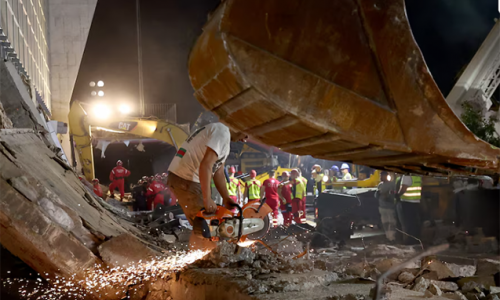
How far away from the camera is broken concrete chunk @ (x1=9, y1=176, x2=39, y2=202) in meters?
3.48

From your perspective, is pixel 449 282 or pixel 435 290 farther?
pixel 449 282

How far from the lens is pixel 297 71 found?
6.22 ft

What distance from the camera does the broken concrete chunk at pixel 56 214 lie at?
359cm

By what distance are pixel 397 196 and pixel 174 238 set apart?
15.2 feet

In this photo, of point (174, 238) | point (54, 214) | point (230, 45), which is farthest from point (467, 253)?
point (230, 45)

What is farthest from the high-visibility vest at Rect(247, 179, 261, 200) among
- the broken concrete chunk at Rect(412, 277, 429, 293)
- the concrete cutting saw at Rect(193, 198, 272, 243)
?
the broken concrete chunk at Rect(412, 277, 429, 293)

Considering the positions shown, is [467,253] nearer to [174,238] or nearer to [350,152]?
[174,238]

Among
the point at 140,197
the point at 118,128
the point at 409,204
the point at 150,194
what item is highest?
the point at 118,128

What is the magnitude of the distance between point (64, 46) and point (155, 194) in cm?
1793

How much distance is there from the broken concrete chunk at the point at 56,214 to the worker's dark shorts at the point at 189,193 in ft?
3.83

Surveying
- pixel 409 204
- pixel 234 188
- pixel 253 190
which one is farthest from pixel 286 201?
pixel 409 204

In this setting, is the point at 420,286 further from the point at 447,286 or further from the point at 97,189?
the point at 97,189

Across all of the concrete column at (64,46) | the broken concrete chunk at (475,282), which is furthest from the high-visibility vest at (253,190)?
the concrete column at (64,46)

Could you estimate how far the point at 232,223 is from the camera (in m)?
4.12
